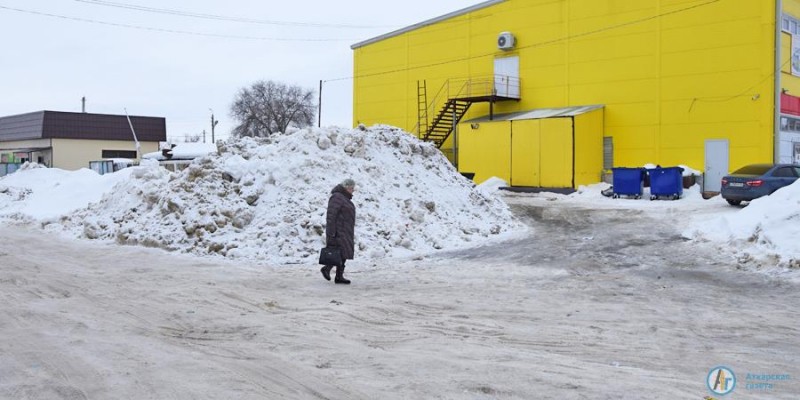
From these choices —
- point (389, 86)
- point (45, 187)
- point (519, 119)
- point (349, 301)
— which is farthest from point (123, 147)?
point (349, 301)

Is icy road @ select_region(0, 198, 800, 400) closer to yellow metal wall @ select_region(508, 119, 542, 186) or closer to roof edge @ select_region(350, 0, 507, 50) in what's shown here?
yellow metal wall @ select_region(508, 119, 542, 186)

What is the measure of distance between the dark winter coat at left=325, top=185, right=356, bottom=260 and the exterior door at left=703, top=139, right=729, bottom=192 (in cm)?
2215

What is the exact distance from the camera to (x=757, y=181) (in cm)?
1948

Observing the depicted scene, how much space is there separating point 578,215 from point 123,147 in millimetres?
46073

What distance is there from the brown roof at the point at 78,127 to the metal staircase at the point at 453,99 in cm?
2882

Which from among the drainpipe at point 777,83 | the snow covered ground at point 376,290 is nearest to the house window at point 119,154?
the snow covered ground at point 376,290

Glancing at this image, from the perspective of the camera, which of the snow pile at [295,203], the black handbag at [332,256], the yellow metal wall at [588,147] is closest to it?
the black handbag at [332,256]

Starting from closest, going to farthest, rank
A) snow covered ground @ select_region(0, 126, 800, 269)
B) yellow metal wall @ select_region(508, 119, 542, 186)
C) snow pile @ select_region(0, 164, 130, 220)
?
snow covered ground @ select_region(0, 126, 800, 269) < snow pile @ select_region(0, 164, 130, 220) < yellow metal wall @ select_region(508, 119, 542, 186)

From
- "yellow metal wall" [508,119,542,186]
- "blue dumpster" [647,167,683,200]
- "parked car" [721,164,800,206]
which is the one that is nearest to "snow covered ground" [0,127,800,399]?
"parked car" [721,164,800,206]

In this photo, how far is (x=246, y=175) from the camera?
15305mm

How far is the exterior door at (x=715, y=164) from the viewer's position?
27641 millimetres

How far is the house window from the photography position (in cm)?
5503

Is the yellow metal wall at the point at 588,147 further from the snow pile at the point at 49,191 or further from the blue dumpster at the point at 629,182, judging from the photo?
the snow pile at the point at 49,191

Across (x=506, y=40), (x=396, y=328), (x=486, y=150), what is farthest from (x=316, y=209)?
(x=506, y=40)
